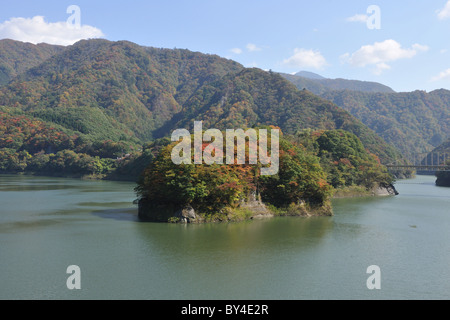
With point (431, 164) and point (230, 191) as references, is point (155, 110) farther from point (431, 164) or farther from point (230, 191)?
point (230, 191)

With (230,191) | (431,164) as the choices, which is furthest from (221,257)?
(431,164)

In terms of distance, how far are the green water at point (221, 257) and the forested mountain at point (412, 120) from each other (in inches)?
5250

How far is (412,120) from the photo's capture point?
178500 millimetres

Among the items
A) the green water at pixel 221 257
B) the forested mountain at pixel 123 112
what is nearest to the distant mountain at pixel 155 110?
the forested mountain at pixel 123 112

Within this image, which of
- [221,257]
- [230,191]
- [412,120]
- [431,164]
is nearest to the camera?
[221,257]

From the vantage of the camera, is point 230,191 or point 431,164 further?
point 431,164

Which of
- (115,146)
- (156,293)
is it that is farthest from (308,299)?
(115,146)

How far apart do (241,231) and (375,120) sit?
171 m

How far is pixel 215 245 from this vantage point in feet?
77.6

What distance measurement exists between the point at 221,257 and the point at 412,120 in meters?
180

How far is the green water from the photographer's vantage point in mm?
16594

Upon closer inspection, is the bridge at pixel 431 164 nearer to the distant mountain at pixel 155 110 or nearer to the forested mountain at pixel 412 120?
the distant mountain at pixel 155 110

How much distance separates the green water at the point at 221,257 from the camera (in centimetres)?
1659

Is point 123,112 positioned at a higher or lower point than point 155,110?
lower
